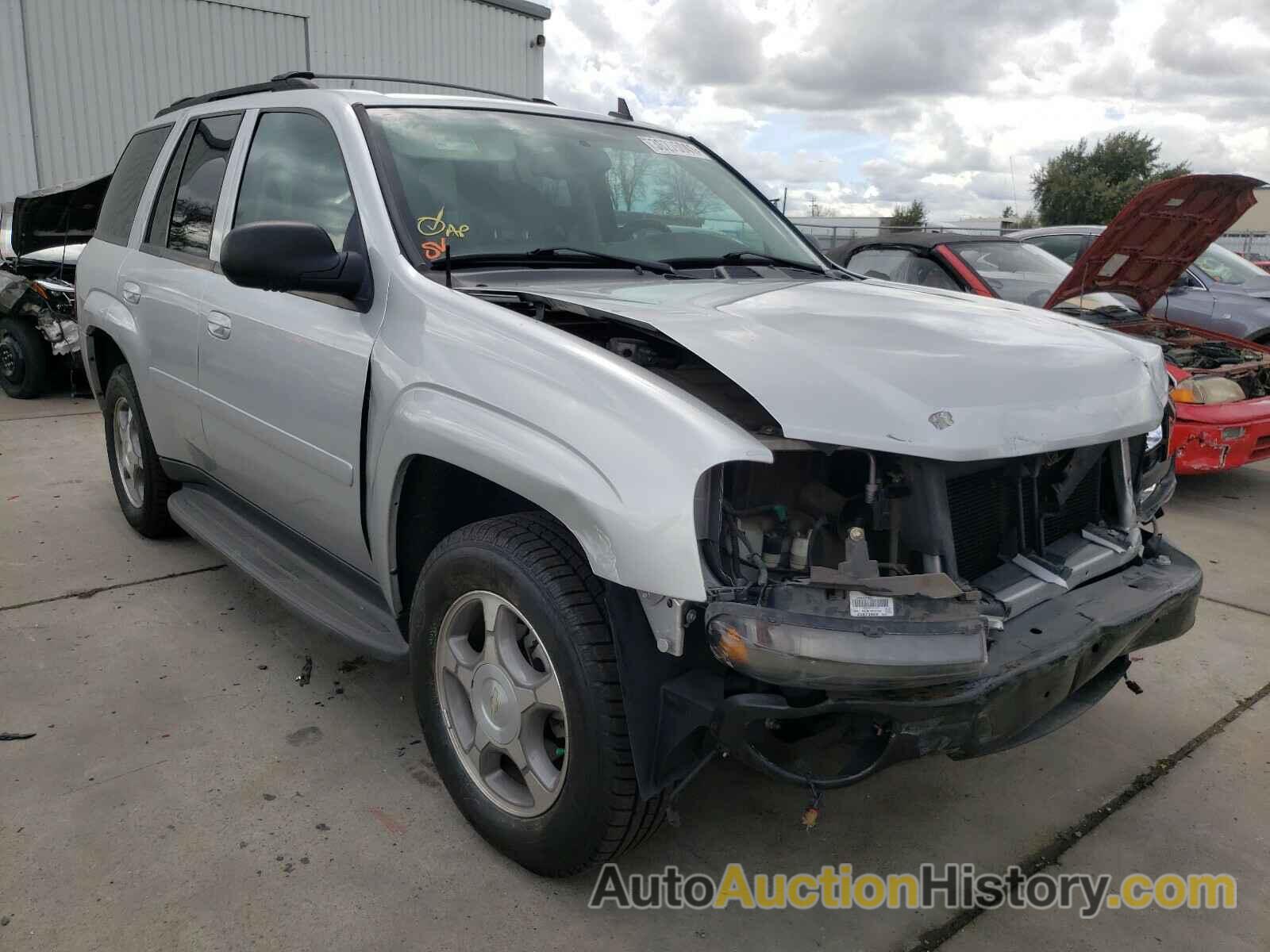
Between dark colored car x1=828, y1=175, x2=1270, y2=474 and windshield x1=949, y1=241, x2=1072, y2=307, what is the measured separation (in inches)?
0.4

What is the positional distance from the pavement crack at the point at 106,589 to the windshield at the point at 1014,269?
5156 mm

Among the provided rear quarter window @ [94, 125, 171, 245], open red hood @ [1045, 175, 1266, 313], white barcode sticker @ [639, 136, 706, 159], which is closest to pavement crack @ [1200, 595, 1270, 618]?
open red hood @ [1045, 175, 1266, 313]

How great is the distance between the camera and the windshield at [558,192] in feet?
9.51

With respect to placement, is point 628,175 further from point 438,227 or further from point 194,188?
point 194,188

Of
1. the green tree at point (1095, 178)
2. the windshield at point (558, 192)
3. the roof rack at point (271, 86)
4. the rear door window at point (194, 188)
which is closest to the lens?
the windshield at point (558, 192)

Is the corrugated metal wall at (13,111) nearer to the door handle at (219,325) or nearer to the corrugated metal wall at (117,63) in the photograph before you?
the corrugated metal wall at (117,63)

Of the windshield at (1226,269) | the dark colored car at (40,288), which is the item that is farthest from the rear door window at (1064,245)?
the dark colored car at (40,288)

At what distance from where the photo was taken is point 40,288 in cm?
845

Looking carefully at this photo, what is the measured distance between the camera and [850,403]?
201 cm

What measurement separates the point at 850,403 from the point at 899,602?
0.42m

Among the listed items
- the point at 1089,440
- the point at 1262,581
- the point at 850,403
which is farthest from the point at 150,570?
the point at 1262,581

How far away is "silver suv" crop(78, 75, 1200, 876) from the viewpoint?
196cm

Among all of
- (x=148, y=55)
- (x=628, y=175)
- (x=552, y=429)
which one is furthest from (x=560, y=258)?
(x=148, y=55)

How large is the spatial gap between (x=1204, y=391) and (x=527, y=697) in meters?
5.39
